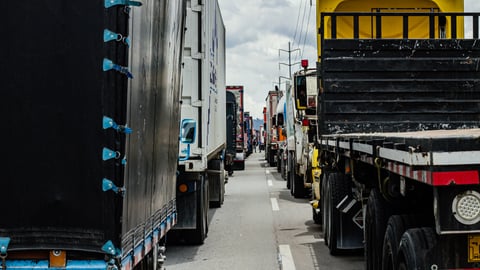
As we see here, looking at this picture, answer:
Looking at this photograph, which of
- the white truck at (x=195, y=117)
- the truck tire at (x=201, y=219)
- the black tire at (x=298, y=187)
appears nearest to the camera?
the white truck at (x=195, y=117)

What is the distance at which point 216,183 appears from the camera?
53.0 ft

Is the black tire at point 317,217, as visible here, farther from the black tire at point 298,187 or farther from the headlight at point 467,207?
the headlight at point 467,207

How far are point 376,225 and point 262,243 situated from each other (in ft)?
18.2

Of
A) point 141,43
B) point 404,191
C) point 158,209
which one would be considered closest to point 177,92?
point 158,209

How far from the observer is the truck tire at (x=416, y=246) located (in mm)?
4297

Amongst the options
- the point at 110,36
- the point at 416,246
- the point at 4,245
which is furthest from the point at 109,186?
the point at 416,246

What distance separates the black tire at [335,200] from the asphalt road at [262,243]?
0.27 metres

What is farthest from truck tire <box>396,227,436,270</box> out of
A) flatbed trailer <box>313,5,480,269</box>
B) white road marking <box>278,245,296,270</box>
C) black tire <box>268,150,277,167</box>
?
black tire <box>268,150,277,167</box>

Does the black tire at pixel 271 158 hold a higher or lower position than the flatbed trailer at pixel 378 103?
lower

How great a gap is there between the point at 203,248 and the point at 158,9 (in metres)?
6.30

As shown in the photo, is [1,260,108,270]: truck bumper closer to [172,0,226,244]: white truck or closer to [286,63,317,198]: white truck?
[172,0,226,244]: white truck

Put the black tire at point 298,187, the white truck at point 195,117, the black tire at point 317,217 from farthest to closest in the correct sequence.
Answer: the black tire at point 298,187
the black tire at point 317,217
the white truck at point 195,117

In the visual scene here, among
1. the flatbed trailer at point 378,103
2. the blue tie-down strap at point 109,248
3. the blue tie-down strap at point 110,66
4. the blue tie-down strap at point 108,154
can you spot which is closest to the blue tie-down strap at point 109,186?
the blue tie-down strap at point 108,154

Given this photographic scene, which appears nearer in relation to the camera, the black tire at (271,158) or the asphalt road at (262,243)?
the asphalt road at (262,243)
